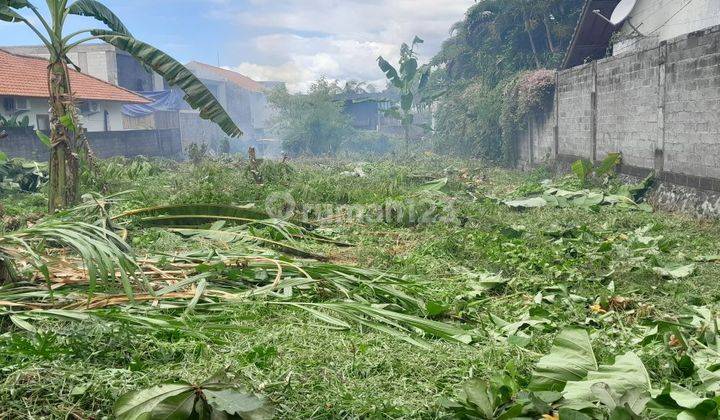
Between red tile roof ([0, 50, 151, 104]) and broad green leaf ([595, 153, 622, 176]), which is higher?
red tile roof ([0, 50, 151, 104])

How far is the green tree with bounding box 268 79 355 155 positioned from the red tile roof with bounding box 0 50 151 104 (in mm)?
6128

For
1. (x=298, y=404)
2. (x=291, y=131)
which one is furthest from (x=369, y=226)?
(x=291, y=131)

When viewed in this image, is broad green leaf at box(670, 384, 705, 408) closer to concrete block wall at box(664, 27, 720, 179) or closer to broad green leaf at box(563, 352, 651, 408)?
broad green leaf at box(563, 352, 651, 408)

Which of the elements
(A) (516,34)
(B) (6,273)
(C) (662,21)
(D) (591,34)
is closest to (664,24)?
(C) (662,21)

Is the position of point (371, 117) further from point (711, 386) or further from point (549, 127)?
point (711, 386)

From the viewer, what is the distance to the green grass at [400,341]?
2264 millimetres

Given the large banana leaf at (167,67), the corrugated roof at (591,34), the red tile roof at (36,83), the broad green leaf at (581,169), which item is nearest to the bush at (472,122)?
the corrugated roof at (591,34)

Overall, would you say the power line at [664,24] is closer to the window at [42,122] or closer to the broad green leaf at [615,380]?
the broad green leaf at [615,380]

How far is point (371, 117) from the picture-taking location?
35000 millimetres

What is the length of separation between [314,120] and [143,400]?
24.5 metres

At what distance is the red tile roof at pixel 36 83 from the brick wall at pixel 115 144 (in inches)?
61.2

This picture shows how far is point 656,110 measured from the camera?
8758mm

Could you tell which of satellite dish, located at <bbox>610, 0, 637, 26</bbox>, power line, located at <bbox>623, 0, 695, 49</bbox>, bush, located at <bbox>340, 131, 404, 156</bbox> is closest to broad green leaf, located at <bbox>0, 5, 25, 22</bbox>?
power line, located at <bbox>623, 0, 695, 49</bbox>

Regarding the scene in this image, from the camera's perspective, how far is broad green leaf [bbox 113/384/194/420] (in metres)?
2.02
